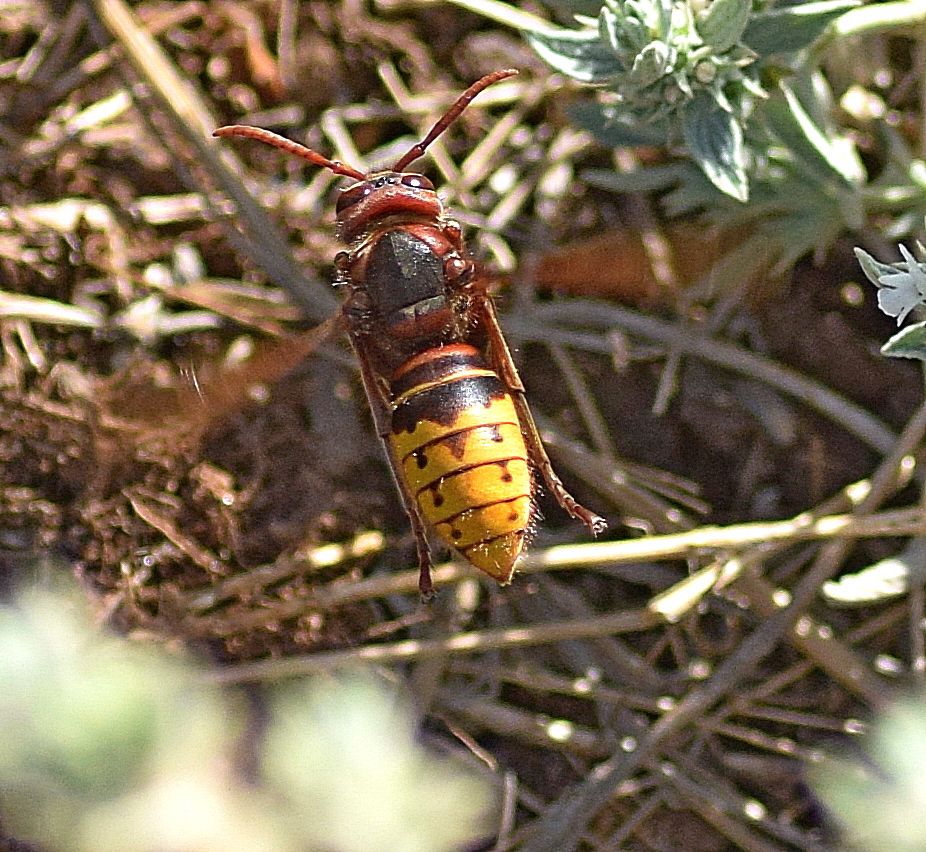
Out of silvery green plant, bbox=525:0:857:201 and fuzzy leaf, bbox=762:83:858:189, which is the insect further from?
fuzzy leaf, bbox=762:83:858:189

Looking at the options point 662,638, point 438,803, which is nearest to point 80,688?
point 438,803

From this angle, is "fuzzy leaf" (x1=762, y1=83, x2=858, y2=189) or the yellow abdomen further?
"fuzzy leaf" (x1=762, y1=83, x2=858, y2=189)

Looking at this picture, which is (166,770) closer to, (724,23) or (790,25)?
(724,23)

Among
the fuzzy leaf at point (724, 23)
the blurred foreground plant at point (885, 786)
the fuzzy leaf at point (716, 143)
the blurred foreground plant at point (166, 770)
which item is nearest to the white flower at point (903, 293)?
the fuzzy leaf at point (716, 143)

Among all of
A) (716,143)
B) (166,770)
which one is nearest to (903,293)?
(716,143)

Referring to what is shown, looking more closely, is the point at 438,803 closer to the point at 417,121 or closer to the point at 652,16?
the point at 652,16

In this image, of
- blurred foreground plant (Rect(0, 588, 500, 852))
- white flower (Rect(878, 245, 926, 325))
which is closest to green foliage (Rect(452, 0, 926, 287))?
white flower (Rect(878, 245, 926, 325))
